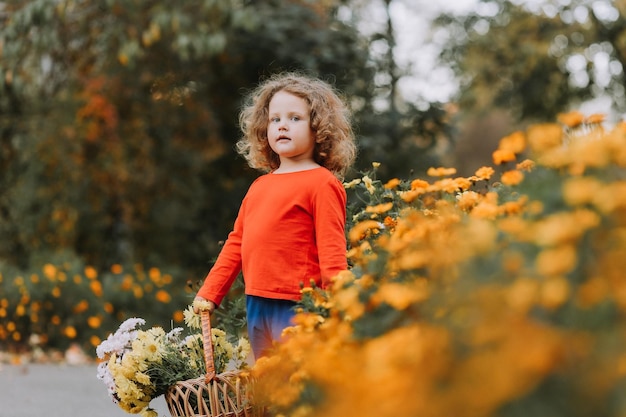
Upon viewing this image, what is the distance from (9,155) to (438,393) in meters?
7.63

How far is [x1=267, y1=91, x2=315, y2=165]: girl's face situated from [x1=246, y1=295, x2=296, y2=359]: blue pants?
1.76 feet

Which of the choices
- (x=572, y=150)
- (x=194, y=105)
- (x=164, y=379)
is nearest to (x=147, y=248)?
(x=194, y=105)

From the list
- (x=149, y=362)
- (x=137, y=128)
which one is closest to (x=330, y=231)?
(x=149, y=362)

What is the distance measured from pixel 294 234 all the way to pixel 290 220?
0.05 meters

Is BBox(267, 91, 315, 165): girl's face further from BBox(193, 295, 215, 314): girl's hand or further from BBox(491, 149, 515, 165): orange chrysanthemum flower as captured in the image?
BBox(491, 149, 515, 165): orange chrysanthemum flower

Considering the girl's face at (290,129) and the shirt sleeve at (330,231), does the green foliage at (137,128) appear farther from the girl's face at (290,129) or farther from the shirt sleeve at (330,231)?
the shirt sleeve at (330,231)

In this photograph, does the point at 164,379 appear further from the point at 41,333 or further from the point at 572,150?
the point at 41,333

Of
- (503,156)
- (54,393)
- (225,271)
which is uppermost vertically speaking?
(503,156)

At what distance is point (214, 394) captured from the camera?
2.47 meters

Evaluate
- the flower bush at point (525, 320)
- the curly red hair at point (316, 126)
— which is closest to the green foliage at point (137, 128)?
the curly red hair at point (316, 126)

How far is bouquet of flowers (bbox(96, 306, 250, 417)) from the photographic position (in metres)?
2.74

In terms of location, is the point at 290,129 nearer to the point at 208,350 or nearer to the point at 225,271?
the point at 225,271

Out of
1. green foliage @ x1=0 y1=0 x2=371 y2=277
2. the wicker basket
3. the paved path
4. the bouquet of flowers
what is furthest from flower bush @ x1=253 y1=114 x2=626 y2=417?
green foliage @ x1=0 y1=0 x2=371 y2=277

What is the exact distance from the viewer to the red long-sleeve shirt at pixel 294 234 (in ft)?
8.95
